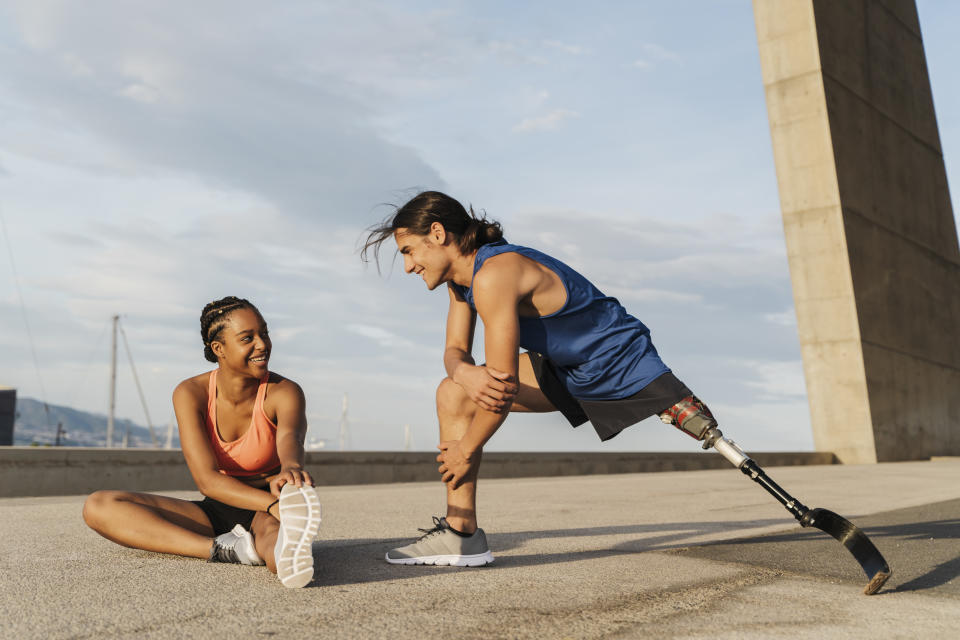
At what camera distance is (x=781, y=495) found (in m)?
2.60

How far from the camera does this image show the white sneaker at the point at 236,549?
2.57 metres

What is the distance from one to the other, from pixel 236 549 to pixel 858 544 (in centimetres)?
195

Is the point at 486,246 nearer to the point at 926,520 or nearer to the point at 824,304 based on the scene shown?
the point at 926,520

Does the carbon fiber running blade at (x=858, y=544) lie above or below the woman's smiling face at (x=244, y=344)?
below

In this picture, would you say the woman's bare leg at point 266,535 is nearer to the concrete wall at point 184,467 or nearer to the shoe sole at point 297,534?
the shoe sole at point 297,534

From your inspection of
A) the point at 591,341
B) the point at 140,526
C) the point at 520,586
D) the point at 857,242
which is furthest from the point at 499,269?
the point at 857,242

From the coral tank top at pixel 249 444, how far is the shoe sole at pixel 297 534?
0.56m

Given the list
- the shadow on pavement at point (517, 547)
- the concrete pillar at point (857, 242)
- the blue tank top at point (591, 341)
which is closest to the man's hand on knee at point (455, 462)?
the shadow on pavement at point (517, 547)

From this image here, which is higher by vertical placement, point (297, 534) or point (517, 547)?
point (297, 534)

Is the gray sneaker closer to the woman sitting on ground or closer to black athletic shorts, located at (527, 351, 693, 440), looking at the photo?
the woman sitting on ground

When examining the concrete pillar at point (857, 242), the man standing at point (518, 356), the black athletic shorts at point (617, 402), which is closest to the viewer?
the man standing at point (518, 356)

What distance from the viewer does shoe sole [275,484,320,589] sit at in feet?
7.25

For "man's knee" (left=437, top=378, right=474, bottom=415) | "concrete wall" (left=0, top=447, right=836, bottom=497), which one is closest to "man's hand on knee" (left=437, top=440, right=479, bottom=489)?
"man's knee" (left=437, top=378, right=474, bottom=415)

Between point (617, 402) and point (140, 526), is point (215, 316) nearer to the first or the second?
point (140, 526)
